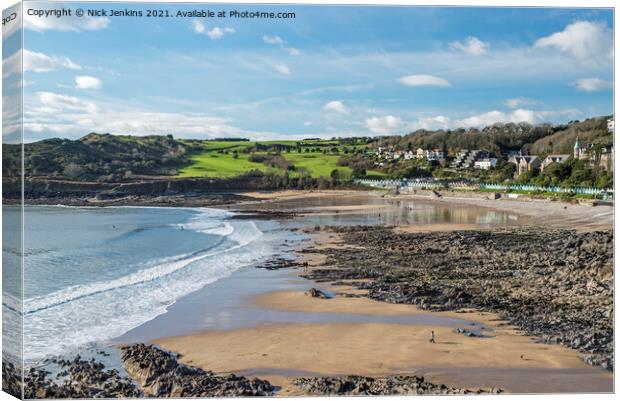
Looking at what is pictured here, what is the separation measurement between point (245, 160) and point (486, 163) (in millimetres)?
9876

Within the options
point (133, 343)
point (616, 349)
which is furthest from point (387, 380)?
point (133, 343)

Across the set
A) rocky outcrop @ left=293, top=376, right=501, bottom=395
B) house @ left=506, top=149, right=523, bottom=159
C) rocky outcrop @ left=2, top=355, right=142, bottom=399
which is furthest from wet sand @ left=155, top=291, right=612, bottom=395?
house @ left=506, top=149, right=523, bottom=159

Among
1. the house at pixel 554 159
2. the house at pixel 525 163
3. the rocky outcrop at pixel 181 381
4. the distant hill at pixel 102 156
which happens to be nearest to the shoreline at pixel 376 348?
the rocky outcrop at pixel 181 381

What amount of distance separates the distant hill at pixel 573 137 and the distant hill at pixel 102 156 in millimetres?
7753

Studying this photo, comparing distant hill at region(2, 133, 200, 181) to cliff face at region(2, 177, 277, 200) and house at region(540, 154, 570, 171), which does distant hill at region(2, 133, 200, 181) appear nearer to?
cliff face at region(2, 177, 277, 200)

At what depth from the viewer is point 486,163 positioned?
21469 millimetres

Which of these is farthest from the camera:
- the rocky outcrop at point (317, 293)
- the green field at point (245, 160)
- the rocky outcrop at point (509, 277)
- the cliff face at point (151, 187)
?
the cliff face at point (151, 187)

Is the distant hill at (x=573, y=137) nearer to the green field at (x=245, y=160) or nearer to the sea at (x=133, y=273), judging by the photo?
the green field at (x=245, y=160)

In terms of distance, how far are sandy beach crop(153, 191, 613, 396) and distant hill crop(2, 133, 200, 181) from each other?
376cm

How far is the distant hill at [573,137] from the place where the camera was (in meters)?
11.4

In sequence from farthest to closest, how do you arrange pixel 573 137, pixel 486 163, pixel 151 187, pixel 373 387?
pixel 486 163, pixel 151 187, pixel 573 137, pixel 373 387

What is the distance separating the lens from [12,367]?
8.14 metres

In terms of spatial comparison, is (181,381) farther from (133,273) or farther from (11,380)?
(133,273)

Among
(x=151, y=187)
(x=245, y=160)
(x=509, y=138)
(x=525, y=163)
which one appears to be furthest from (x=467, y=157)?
(x=151, y=187)
